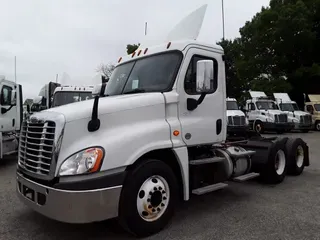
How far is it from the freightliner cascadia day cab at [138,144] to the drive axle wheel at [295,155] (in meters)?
2.46

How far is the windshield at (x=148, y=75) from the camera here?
4.71 m

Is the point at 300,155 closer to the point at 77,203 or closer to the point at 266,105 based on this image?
the point at 77,203

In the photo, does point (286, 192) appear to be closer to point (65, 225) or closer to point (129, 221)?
point (129, 221)

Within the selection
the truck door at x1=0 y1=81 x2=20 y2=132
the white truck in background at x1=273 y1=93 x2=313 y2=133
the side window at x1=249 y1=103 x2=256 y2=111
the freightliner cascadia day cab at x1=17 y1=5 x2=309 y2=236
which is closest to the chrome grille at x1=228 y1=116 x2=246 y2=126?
the side window at x1=249 y1=103 x2=256 y2=111

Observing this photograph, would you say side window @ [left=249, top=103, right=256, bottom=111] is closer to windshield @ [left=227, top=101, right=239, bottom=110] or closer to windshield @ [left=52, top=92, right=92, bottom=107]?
windshield @ [left=227, top=101, right=239, bottom=110]

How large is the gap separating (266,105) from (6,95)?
1882 cm

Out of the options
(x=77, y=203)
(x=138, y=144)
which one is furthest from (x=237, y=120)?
(x=77, y=203)

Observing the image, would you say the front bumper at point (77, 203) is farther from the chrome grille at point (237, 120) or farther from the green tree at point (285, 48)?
the green tree at point (285, 48)

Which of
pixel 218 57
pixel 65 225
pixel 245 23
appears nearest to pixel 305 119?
pixel 245 23

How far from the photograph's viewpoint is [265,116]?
22938mm

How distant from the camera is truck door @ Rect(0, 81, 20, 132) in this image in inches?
379

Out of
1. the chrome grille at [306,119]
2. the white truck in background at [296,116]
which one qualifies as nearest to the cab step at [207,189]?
the white truck in background at [296,116]

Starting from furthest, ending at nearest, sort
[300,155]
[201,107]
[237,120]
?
[237,120], [300,155], [201,107]

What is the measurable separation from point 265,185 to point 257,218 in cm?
218
